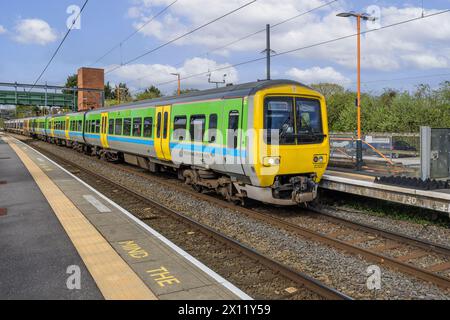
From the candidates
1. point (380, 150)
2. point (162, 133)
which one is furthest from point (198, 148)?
point (380, 150)

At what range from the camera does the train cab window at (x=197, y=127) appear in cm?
1112

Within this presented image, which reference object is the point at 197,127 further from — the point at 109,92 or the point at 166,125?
the point at 109,92

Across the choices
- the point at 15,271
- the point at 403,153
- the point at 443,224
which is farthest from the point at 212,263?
the point at 403,153

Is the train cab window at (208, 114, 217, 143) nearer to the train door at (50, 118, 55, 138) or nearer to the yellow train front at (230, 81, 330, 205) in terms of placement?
the yellow train front at (230, 81, 330, 205)

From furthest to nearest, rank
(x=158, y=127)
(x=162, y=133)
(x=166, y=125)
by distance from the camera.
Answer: (x=158, y=127) < (x=162, y=133) < (x=166, y=125)

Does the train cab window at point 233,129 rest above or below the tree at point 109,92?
below

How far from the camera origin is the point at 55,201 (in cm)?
1080

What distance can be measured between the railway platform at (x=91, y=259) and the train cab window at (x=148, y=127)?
474 centimetres

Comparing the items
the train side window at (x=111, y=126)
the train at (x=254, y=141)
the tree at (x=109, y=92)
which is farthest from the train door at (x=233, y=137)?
the tree at (x=109, y=92)

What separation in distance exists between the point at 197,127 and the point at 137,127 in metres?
5.55

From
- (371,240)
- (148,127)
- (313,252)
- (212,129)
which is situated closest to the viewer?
(313,252)

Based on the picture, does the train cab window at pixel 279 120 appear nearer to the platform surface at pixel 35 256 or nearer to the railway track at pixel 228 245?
the railway track at pixel 228 245

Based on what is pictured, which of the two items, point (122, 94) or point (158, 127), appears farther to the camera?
point (122, 94)

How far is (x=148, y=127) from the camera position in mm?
15094
